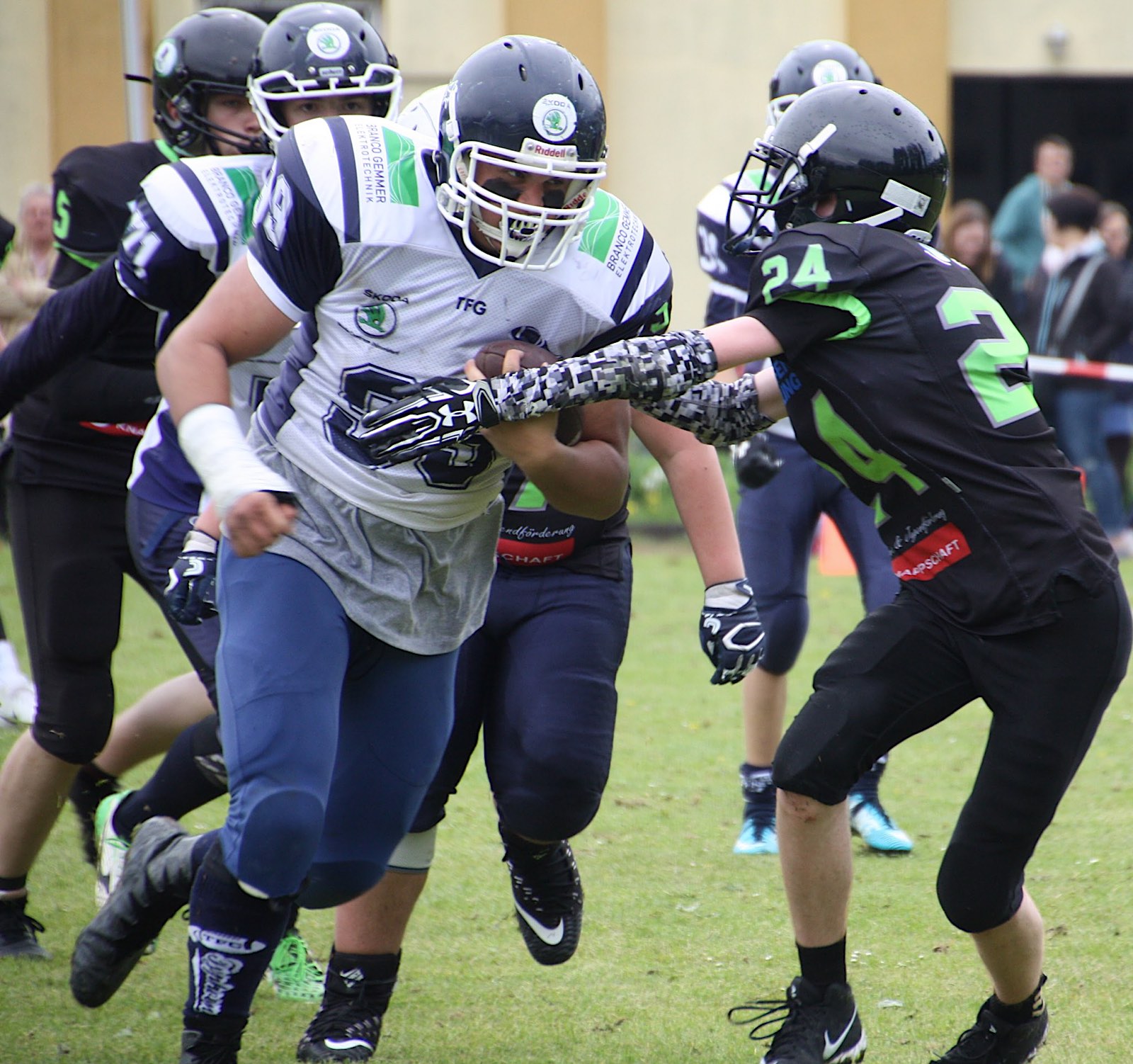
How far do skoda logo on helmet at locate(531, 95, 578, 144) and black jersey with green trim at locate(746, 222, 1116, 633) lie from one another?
43cm

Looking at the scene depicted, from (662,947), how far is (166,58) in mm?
2447

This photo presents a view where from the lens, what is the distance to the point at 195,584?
10.0ft

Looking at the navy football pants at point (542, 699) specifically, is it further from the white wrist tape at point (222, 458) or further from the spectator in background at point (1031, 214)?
the spectator in background at point (1031, 214)

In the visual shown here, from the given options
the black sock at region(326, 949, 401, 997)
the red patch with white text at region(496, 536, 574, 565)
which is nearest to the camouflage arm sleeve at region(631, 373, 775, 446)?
the red patch with white text at region(496, 536, 574, 565)

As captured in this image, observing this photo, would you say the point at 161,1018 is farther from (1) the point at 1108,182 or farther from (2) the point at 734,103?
(1) the point at 1108,182

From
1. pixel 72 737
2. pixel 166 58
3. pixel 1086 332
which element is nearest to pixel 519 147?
pixel 166 58

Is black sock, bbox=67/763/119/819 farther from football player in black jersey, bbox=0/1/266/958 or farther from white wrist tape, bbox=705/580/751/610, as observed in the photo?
white wrist tape, bbox=705/580/751/610

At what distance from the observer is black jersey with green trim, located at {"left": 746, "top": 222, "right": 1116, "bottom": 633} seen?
2.89 metres

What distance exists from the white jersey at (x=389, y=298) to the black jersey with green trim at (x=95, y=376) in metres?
1.06

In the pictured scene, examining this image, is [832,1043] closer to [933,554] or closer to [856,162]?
[933,554]

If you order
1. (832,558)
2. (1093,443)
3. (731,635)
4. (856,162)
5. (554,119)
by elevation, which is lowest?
(832,558)

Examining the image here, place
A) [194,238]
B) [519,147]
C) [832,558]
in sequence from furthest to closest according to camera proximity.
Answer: [832,558] < [194,238] < [519,147]

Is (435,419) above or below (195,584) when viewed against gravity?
above

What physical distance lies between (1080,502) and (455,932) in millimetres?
1970
